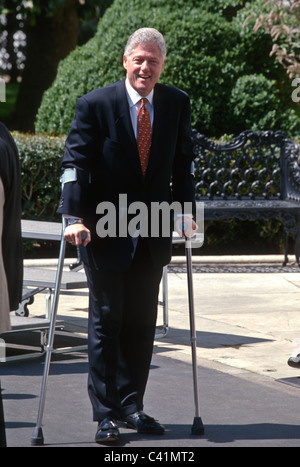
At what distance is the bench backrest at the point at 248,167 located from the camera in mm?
11016

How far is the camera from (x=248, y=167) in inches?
457

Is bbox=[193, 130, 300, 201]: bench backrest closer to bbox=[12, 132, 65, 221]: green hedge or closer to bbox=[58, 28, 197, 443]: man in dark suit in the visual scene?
bbox=[12, 132, 65, 221]: green hedge

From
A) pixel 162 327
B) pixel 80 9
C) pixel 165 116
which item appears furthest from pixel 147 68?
pixel 80 9

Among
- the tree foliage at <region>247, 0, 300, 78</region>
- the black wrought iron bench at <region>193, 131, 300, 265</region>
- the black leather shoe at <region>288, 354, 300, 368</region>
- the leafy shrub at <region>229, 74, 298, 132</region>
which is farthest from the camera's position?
the leafy shrub at <region>229, 74, 298, 132</region>

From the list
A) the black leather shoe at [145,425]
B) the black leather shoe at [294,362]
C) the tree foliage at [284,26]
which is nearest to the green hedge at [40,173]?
the tree foliage at [284,26]

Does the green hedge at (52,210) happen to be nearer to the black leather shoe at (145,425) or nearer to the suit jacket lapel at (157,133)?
the suit jacket lapel at (157,133)

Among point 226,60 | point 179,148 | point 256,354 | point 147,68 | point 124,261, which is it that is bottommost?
point 256,354

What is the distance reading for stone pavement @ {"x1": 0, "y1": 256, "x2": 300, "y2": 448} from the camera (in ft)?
16.2

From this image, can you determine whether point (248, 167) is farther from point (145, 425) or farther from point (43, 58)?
point (43, 58)

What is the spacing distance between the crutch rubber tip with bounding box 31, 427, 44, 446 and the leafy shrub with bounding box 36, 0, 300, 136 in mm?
8001

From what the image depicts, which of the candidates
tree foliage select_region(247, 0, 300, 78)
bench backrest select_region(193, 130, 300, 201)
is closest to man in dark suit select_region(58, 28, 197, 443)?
tree foliage select_region(247, 0, 300, 78)

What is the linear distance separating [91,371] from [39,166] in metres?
6.42

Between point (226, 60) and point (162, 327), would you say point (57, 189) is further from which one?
point (162, 327)

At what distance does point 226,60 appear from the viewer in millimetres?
12562
